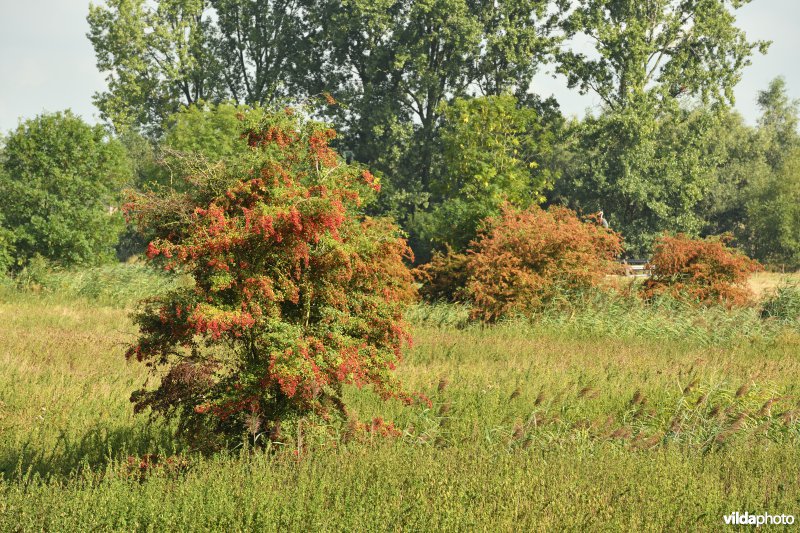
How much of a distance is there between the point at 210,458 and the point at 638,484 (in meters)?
3.62

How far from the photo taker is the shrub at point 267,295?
6.78 metres

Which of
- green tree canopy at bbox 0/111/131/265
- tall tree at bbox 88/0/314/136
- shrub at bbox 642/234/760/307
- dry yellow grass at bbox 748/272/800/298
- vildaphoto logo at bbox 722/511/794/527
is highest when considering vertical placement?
tall tree at bbox 88/0/314/136

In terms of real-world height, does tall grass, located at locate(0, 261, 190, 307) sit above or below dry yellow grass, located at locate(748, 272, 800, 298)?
above

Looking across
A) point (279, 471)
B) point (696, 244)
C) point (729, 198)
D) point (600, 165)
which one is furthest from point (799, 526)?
point (729, 198)

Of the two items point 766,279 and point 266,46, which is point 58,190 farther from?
point 766,279

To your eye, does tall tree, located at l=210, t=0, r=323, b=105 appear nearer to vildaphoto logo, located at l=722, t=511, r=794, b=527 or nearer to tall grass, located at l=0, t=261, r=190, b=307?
tall grass, located at l=0, t=261, r=190, b=307

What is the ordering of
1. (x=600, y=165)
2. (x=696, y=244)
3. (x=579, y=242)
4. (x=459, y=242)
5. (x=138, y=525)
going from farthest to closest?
(x=600, y=165) < (x=459, y=242) < (x=696, y=244) < (x=579, y=242) < (x=138, y=525)

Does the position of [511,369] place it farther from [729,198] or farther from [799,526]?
[729,198]

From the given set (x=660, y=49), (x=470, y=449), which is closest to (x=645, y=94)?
(x=660, y=49)

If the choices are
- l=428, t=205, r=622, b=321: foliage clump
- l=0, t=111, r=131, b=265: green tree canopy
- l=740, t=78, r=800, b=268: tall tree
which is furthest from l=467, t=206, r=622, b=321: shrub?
l=740, t=78, r=800, b=268: tall tree

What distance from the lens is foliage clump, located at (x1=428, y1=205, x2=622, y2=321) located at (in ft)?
60.4

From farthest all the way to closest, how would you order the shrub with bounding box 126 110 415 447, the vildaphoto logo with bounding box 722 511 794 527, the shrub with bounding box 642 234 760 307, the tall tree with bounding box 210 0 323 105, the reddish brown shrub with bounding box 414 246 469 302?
the tall tree with bounding box 210 0 323 105
the reddish brown shrub with bounding box 414 246 469 302
the shrub with bounding box 642 234 760 307
the shrub with bounding box 126 110 415 447
the vildaphoto logo with bounding box 722 511 794 527

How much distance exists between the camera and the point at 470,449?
23.9 ft

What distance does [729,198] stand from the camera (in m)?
51.7
